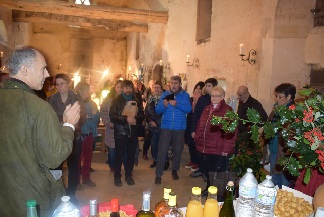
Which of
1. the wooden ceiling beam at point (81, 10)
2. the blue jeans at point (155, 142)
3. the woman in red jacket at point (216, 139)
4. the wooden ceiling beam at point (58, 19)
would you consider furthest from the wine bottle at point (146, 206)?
the wooden ceiling beam at point (58, 19)

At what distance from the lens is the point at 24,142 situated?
191 centimetres

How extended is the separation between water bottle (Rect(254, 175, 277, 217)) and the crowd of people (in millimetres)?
1155

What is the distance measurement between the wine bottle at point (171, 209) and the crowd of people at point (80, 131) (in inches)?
27.2

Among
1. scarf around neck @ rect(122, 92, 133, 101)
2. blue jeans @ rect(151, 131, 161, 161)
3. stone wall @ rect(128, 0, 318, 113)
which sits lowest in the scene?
blue jeans @ rect(151, 131, 161, 161)

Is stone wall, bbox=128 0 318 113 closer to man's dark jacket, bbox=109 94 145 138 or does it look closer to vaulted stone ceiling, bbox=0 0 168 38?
vaulted stone ceiling, bbox=0 0 168 38

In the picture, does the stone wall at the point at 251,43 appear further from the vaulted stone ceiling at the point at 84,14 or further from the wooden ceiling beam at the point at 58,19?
the wooden ceiling beam at the point at 58,19

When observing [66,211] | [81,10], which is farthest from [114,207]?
[81,10]

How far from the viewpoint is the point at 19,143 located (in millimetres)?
1897

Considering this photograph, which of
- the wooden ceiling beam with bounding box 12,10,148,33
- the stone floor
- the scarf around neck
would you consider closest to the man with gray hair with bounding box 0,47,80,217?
the stone floor

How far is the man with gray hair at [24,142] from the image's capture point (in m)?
1.89

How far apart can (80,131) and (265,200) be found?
10.1 ft

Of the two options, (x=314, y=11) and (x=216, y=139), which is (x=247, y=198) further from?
(x=314, y=11)

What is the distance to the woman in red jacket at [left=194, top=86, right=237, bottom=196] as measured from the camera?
175 inches

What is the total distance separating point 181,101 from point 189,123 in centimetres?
142
